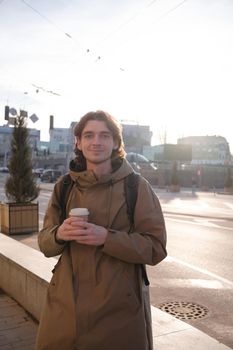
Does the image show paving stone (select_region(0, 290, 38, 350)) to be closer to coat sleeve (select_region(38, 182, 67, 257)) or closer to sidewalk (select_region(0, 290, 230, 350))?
sidewalk (select_region(0, 290, 230, 350))

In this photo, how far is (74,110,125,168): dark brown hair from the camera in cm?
231

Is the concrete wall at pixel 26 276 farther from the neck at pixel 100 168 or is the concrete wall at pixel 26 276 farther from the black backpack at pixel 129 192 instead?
the neck at pixel 100 168

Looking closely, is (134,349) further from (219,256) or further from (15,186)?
(15,186)

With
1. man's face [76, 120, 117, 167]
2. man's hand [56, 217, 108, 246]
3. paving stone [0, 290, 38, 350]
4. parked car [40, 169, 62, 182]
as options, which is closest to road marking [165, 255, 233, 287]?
paving stone [0, 290, 38, 350]

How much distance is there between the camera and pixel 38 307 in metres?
4.21

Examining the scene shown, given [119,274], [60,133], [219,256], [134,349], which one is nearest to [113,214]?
[119,274]

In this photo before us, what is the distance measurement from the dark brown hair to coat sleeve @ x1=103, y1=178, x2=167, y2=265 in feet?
0.84

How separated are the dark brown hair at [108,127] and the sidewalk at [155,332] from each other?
1.53 meters

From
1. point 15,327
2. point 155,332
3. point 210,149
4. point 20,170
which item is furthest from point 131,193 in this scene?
point 210,149

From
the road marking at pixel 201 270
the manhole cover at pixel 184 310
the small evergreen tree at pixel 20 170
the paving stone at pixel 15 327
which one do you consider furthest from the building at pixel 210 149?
the paving stone at pixel 15 327

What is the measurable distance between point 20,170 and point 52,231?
326 inches

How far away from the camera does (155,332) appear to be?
323cm

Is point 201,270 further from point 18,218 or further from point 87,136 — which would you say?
point 87,136

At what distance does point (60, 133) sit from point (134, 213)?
12302cm
